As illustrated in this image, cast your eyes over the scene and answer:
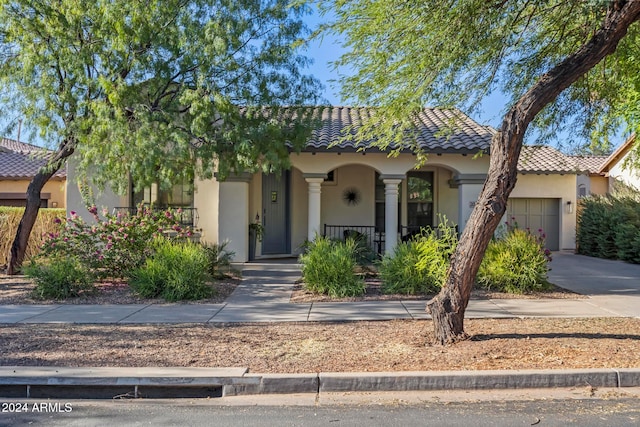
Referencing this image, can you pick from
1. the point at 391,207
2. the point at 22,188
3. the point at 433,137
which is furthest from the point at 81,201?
the point at 433,137

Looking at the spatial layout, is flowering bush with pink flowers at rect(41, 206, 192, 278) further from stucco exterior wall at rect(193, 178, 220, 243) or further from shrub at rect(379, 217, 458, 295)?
shrub at rect(379, 217, 458, 295)

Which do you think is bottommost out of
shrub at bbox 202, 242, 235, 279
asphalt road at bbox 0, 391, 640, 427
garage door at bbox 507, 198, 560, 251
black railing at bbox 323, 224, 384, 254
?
asphalt road at bbox 0, 391, 640, 427

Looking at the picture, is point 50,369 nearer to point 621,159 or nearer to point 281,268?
point 281,268

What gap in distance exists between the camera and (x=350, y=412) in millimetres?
4762

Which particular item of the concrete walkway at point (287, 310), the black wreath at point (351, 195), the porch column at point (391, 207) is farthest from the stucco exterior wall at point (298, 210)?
the concrete walkway at point (287, 310)

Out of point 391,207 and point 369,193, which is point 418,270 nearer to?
point 391,207

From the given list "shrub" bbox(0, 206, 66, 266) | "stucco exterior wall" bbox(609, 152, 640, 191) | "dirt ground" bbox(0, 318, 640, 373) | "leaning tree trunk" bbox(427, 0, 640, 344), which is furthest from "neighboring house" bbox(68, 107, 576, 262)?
"dirt ground" bbox(0, 318, 640, 373)

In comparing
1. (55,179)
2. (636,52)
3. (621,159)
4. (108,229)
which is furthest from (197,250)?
(621,159)

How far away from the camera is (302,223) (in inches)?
653

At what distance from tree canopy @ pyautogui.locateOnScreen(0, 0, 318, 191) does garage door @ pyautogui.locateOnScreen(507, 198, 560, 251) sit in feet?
38.7

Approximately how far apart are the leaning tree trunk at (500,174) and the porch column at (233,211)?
839 cm

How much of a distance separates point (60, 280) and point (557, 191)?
16641 mm

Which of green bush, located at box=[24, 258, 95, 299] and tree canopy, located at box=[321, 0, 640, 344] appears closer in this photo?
tree canopy, located at box=[321, 0, 640, 344]

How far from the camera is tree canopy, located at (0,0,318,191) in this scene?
9.78 meters
